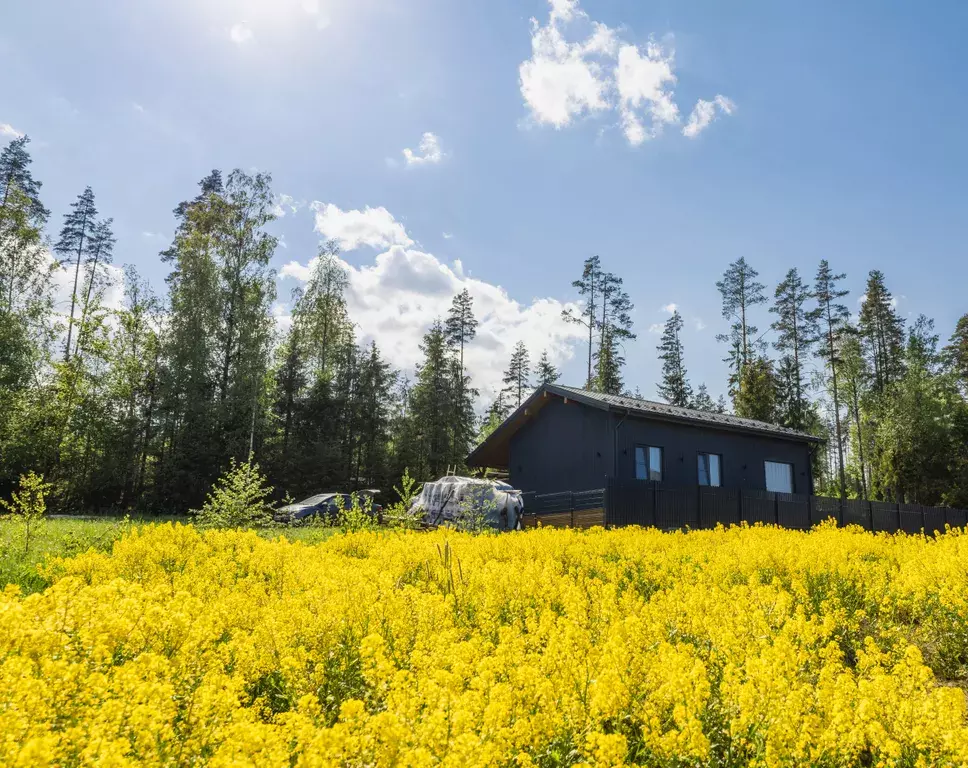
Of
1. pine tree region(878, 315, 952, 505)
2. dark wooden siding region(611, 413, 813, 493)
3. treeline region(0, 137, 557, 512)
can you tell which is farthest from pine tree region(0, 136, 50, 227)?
pine tree region(878, 315, 952, 505)

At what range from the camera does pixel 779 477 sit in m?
23.3

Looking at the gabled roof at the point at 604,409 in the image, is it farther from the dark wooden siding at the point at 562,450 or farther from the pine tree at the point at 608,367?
the pine tree at the point at 608,367

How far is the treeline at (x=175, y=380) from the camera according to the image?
26391 millimetres

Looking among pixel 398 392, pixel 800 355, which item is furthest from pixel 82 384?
pixel 800 355

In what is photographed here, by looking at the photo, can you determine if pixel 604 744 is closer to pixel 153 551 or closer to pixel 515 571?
pixel 515 571

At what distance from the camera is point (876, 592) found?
6.28 meters

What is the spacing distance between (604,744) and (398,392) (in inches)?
1748

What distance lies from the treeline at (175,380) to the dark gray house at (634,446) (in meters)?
11.1

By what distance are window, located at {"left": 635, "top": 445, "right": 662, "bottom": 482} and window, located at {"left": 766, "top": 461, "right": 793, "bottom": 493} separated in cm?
526

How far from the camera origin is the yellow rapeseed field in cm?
246

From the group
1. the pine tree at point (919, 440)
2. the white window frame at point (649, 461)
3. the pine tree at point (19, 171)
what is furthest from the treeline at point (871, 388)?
the pine tree at point (19, 171)

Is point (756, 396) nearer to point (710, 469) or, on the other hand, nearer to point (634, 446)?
point (710, 469)

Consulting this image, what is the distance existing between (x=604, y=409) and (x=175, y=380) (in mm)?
19636

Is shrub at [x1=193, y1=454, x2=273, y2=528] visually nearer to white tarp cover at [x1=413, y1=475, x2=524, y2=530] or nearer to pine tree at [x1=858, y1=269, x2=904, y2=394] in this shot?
white tarp cover at [x1=413, y1=475, x2=524, y2=530]
